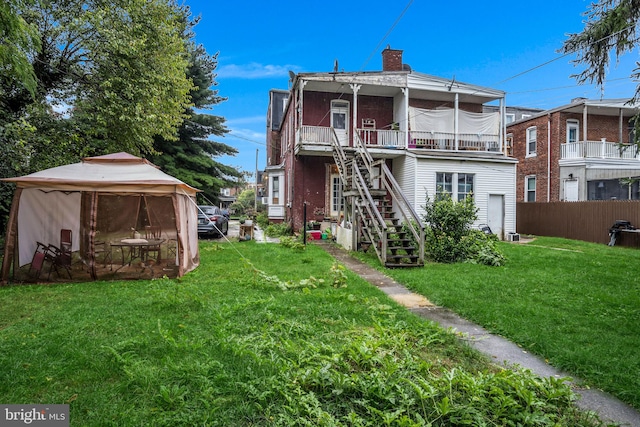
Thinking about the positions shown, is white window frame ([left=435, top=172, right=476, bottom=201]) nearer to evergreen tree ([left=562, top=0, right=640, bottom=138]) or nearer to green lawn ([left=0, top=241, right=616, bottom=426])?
evergreen tree ([left=562, top=0, right=640, bottom=138])

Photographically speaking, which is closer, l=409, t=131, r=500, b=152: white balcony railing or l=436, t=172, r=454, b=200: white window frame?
l=436, t=172, r=454, b=200: white window frame

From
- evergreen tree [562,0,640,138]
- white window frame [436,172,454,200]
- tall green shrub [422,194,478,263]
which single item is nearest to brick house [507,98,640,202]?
white window frame [436,172,454,200]

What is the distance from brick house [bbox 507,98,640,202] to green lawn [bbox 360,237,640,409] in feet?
32.8

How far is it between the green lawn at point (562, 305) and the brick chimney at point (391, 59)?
11.8 meters

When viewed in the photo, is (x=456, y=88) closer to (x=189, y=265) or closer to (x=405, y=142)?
(x=405, y=142)

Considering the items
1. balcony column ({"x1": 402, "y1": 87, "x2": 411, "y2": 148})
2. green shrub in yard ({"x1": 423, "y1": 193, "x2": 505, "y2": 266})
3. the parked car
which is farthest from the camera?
balcony column ({"x1": 402, "y1": 87, "x2": 411, "y2": 148})

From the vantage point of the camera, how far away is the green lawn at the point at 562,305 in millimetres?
3363

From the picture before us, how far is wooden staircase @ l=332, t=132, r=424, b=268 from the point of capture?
8.77 m

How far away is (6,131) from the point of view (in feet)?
31.2

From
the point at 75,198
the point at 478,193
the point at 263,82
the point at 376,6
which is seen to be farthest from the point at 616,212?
the point at 263,82

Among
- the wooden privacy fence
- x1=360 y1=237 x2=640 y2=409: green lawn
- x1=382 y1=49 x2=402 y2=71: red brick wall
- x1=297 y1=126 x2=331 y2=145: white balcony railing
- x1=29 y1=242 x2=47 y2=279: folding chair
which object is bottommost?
x1=360 y1=237 x2=640 y2=409: green lawn

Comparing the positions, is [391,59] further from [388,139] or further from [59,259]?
[59,259]

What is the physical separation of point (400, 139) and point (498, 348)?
1335 centimetres

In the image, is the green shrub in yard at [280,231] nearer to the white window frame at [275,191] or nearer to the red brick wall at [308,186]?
the red brick wall at [308,186]
